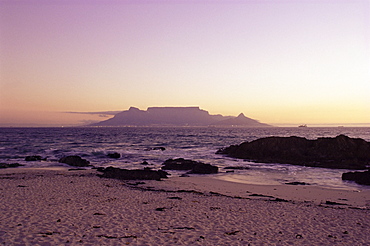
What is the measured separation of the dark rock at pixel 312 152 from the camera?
3322 centimetres

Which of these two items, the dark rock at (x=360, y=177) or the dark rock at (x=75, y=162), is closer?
the dark rock at (x=360, y=177)

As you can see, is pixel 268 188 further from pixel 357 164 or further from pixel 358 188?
pixel 357 164

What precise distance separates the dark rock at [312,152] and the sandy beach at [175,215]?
14.9 metres

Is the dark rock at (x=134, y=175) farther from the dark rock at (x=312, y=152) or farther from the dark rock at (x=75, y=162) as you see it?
the dark rock at (x=312, y=152)

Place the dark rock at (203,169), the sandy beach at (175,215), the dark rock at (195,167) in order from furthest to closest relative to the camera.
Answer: the dark rock at (195,167)
the dark rock at (203,169)
the sandy beach at (175,215)

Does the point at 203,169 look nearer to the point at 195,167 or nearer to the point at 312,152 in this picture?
the point at 195,167

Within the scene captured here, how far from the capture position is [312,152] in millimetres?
37625

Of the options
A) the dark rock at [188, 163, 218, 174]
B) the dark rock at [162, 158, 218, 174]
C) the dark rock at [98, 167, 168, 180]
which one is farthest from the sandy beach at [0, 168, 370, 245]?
the dark rock at [162, 158, 218, 174]

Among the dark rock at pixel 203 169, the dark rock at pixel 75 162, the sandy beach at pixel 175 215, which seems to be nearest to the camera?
the sandy beach at pixel 175 215

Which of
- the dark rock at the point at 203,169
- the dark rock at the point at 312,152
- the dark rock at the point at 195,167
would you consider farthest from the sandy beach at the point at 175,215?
the dark rock at the point at 312,152

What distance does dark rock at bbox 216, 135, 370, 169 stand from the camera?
109 feet

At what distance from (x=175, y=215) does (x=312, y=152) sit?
101 feet

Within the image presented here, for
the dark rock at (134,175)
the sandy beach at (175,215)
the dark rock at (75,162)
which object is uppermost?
the sandy beach at (175,215)

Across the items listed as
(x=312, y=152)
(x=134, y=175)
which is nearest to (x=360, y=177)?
(x=312, y=152)
